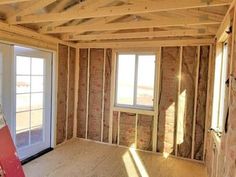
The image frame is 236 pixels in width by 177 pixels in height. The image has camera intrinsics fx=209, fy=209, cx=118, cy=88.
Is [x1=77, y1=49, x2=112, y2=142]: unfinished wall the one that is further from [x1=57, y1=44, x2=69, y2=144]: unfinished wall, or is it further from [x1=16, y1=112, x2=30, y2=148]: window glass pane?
[x1=16, y1=112, x2=30, y2=148]: window glass pane

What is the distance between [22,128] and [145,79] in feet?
8.59

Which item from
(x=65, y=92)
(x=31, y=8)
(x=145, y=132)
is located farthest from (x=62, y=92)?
(x=31, y=8)

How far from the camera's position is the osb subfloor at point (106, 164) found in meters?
3.46

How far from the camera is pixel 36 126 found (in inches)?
163

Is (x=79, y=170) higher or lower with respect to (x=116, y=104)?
lower

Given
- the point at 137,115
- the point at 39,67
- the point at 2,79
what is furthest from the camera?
the point at 137,115

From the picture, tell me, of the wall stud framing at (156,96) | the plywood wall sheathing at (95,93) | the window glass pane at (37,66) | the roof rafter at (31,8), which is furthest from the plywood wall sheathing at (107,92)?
the roof rafter at (31,8)

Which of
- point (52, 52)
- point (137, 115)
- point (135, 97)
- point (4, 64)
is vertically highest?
point (52, 52)

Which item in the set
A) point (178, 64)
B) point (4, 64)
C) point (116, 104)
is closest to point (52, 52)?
point (4, 64)

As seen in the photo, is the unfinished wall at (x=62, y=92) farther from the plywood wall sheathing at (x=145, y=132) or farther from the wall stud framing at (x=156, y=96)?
the wall stud framing at (x=156, y=96)

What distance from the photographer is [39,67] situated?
4.08 meters

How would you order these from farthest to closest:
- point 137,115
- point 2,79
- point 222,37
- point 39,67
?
1. point 137,115
2. point 39,67
3. point 2,79
4. point 222,37

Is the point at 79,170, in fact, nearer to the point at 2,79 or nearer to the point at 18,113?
the point at 18,113

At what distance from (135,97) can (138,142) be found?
0.99 meters
